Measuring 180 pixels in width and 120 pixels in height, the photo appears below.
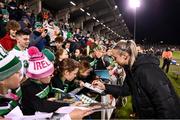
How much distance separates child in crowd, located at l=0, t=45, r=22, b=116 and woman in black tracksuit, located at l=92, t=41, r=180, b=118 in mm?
1730

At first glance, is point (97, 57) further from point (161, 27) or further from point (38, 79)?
point (161, 27)

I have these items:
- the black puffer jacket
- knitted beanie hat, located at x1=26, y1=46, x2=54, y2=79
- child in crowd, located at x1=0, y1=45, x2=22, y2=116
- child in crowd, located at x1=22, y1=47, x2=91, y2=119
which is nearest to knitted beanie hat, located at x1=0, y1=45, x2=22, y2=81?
child in crowd, located at x1=0, y1=45, x2=22, y2=116

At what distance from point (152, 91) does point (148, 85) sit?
87mm

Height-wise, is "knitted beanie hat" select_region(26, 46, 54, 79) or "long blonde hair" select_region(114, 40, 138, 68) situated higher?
"long blonde hair" select_region(114, 40, 138, 68)

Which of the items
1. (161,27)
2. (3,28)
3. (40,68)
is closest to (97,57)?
(3,28)

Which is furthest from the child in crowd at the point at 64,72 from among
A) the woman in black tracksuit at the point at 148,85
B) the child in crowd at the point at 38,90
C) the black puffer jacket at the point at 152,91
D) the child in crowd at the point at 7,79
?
the child in crowd at the point at 7,79

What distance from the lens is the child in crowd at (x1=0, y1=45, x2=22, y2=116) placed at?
322 cm

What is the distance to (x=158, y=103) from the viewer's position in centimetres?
434

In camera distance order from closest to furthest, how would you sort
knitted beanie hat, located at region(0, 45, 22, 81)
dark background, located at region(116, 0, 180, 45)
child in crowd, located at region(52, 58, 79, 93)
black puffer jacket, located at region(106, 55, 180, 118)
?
1. knitted beanie hat, located at region(0, 45, 22, 81)
2. black puffer jacket, located at region(106, 55, 180, 118)
3. child in crowd, located at region(52, 58, 79, 93)
4. dark background, located at region(116, 0, 180, 45)

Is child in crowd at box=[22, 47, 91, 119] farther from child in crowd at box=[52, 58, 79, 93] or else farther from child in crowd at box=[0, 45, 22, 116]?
child in crowd at box=[0, 45, 22, 116]

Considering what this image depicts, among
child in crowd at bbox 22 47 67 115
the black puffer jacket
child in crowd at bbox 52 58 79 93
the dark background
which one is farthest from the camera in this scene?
the dark background


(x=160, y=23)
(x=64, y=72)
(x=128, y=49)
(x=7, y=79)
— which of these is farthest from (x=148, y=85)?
(x=160, y=23)

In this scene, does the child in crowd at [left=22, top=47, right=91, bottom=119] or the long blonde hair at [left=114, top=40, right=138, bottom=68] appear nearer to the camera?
the child in crowd at [left=22, top=47, right=91, bottom=119]

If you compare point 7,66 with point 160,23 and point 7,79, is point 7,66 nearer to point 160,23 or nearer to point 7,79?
point 7,79
